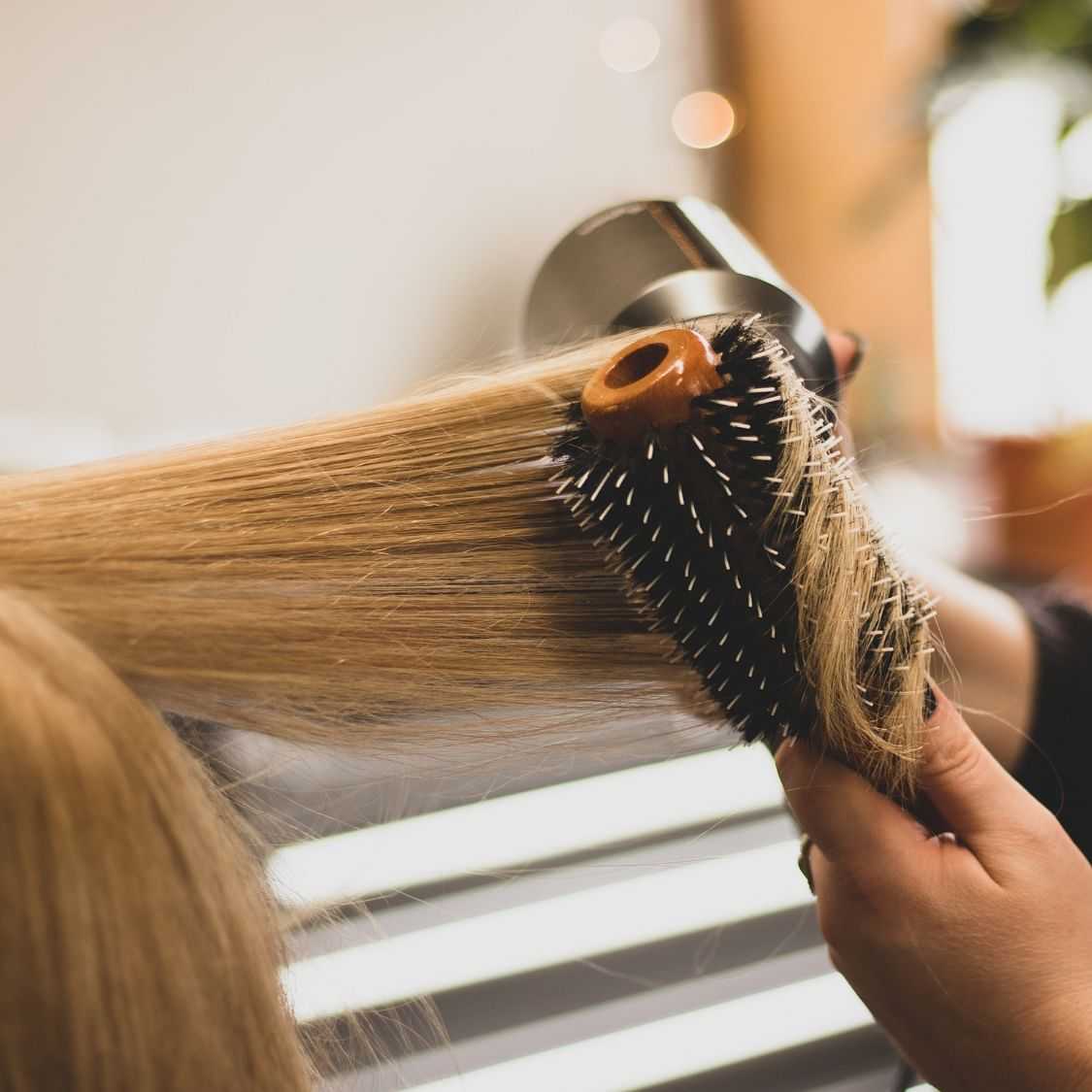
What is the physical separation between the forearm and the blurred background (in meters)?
0.17

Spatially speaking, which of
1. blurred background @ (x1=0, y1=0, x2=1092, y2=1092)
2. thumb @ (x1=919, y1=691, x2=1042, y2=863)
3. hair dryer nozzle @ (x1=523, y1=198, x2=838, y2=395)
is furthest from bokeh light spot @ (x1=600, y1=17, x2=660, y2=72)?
thumb @ (x1=919, y1=691, x2=1042, y2=863)

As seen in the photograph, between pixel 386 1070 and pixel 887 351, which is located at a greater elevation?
pixel 887 351

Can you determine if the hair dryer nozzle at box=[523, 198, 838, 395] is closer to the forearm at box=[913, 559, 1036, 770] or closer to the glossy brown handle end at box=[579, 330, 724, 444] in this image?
the glossy brown handle end at box=[579, 330, 724, 444]

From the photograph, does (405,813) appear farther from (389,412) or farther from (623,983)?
(389,412)

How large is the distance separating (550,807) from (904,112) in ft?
4.17

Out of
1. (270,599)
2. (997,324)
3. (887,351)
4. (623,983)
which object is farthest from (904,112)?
(270,599)

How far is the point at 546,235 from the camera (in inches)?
60.2

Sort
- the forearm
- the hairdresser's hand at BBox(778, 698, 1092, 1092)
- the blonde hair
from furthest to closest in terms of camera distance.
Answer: the forearm < the hairdresser's hand at BBox(778, 698, 1092, 1092) < the blonde hair

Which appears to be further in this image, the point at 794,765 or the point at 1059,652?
the point at 1059,652

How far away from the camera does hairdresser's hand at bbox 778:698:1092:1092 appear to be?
0.44m

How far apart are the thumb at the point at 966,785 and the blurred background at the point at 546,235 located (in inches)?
12.8

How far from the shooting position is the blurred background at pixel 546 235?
31.0 inches

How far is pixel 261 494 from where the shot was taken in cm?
41

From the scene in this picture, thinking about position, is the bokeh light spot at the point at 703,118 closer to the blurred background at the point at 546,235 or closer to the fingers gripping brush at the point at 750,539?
the blurred background at the point at 546,235
